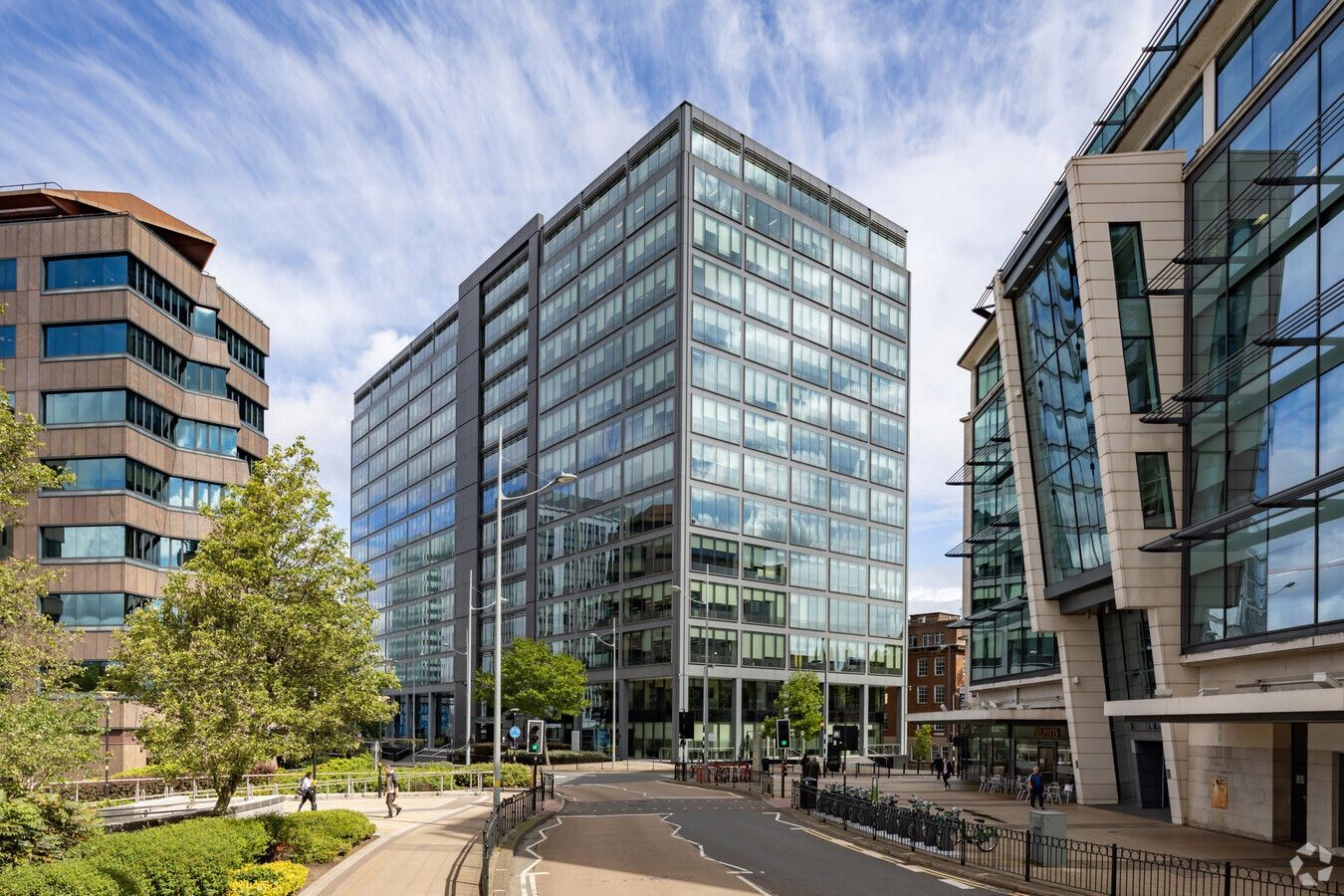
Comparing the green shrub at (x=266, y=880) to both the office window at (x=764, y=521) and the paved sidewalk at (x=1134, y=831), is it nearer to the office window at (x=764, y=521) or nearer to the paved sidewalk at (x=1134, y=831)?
the paved sidewalk at (x=1134, y=831)

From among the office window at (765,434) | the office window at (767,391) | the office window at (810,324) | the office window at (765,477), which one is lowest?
the office window at (765,477)

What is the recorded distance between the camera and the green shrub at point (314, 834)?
23.9 meters

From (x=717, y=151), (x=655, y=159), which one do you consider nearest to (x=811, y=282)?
(x=717, y=151)

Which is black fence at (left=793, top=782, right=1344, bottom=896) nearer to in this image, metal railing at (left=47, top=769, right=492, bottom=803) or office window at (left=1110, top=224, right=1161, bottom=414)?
office window at (left=1110, top=224, right=1161, bottom=414)

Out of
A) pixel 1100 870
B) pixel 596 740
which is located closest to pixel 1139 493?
pixel 1100 870

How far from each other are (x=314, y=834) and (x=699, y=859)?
873 centimetres

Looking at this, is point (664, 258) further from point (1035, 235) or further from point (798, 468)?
point (1035, 235)

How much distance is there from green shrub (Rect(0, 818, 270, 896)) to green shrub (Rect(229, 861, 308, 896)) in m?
0.27

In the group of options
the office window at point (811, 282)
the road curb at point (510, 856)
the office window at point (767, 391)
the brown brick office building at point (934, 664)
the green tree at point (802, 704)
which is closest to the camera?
the road curb at point (510, 856)

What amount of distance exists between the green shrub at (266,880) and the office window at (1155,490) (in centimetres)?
2757

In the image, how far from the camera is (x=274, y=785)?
43.4 metres

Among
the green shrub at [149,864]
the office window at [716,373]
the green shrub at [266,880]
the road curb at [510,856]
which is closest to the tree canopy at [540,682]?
the office window at [716,373]

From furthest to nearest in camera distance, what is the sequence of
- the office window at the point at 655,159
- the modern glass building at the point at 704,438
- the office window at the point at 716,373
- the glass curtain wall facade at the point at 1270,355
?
the office window at the point at 655,159
the modern glass building at the point at 704,438
the office window at the point at 716,373
the glass curtain wall facade at the point at 1270,355

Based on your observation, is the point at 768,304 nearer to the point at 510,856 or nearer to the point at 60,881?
the point at 510,856
